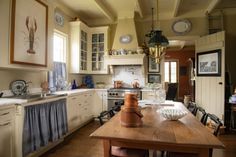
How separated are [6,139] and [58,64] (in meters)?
2.35

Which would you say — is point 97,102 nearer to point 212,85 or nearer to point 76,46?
point 76,46

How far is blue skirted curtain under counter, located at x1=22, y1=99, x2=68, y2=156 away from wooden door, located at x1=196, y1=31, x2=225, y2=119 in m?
3.30

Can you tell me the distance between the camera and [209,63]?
15.1ft

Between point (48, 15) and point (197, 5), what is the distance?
3.49 metres

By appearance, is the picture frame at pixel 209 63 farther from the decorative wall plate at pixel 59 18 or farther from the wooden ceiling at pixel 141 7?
the decorative wall plate at pixel 59 18

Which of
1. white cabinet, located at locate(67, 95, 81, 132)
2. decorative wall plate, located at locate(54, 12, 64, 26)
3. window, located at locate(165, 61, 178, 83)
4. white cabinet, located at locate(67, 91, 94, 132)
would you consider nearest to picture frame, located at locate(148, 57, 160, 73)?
white cabinet, located at locate(67, 91, 94, 132)

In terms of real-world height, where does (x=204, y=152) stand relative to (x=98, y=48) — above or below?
below

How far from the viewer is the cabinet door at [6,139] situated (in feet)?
7.42

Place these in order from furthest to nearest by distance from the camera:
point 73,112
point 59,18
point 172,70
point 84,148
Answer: point 172,70 → point 59,18 → point 73,112 → point 84,148

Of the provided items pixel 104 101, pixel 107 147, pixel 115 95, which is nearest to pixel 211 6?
pixel 115 95

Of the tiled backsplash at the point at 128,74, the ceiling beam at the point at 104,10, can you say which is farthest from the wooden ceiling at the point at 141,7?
the tiled backsplash at the point at 128,74

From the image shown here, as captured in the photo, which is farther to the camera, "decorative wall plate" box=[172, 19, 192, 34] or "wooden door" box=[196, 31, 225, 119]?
"decorative wall plate" box=[172, 19, 192, 34]

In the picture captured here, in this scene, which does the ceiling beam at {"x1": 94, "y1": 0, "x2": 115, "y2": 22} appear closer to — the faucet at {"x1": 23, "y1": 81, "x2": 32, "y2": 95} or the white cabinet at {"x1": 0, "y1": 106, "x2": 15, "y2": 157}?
the faucet at {"x1": 23, "y1": 81, "x2": 32, "y2": 95}

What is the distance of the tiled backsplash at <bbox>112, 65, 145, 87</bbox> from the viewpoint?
5445 mm
